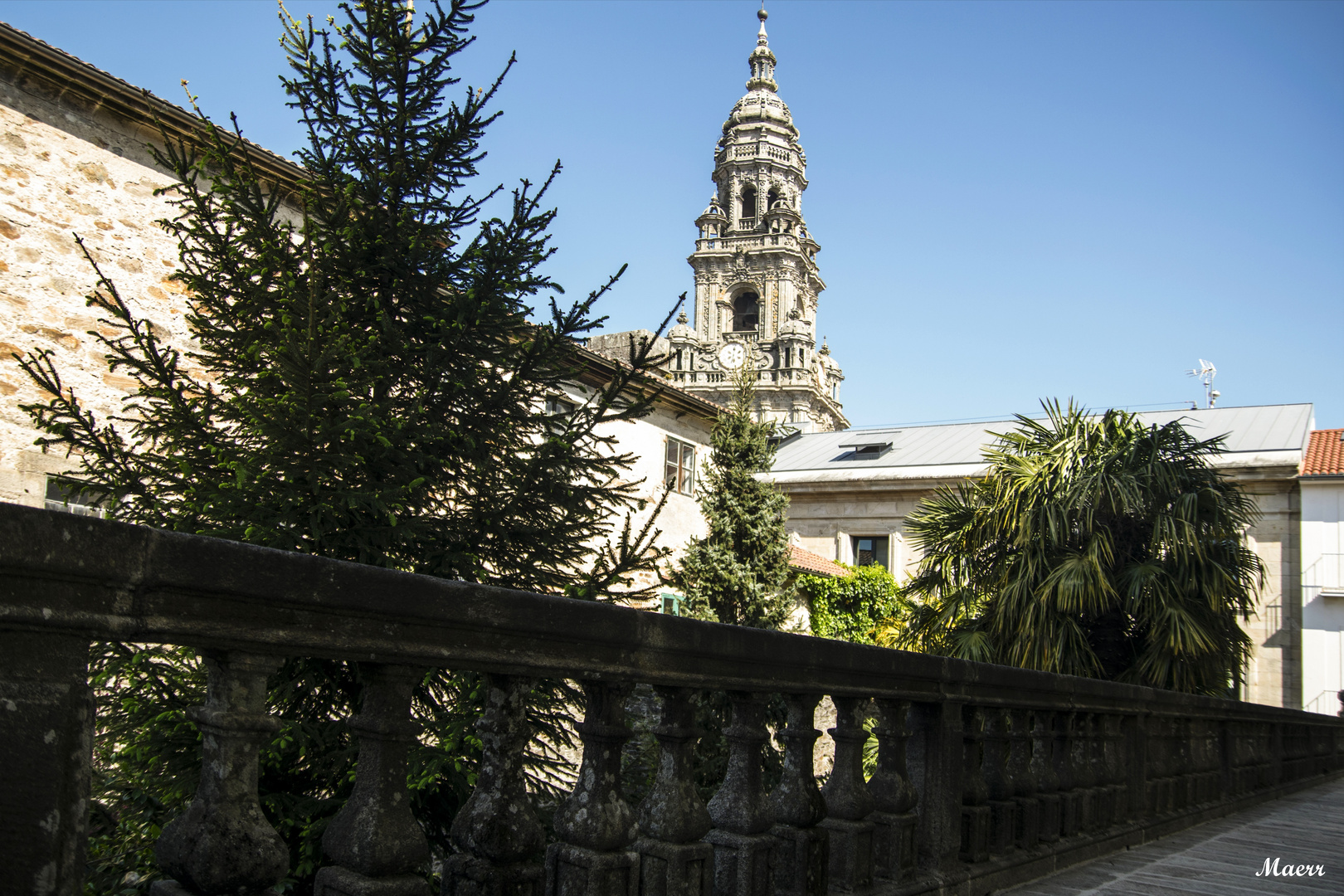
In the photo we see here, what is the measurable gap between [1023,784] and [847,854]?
62.1 inches

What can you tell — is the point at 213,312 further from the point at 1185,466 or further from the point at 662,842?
the point at 1185,466

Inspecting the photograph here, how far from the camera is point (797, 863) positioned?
268 centimetres

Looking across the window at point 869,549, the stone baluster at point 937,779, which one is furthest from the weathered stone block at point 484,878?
the window at point 869,549

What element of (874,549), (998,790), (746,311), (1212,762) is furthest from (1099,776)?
(746,311)

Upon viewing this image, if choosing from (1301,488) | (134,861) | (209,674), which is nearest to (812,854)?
(209,674)

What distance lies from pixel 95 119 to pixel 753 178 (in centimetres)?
6751

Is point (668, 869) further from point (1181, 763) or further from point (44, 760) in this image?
point (1181, 763)

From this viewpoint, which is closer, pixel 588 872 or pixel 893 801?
pixel 588 872

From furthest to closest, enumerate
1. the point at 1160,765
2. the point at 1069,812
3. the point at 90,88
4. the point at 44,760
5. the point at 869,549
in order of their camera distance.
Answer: the point at 869,549, the point at 90,88, the point at 1160,765, the point at 1069,812, the point at 44,760

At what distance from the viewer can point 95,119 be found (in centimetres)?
1130

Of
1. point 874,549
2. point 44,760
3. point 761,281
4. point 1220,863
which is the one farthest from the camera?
point 761,281

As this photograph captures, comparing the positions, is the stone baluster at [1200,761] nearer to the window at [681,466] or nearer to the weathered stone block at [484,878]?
the weathered stone block at [484,878]

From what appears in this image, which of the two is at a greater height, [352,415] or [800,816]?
[352,415]

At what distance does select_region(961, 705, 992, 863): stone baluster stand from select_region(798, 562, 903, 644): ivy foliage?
22.4m
